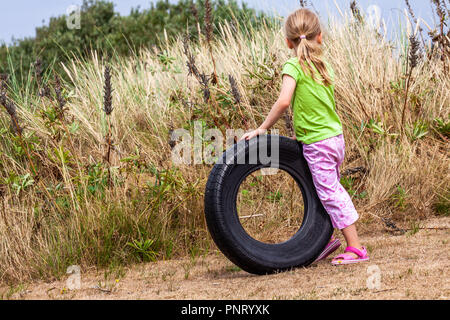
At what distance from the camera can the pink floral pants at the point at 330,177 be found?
3.59m

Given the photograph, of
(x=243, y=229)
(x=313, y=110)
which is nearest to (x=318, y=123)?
(x=313, y=110)

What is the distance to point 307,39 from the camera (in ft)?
12.0

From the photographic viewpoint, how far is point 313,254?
3.61 metres

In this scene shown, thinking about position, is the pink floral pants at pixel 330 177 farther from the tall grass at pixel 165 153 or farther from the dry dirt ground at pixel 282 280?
the tall grass at pixel 165 153

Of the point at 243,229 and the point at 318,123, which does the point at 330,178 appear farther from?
the point at 243,229

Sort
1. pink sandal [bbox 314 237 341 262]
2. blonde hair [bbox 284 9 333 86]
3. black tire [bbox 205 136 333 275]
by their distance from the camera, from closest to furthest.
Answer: black tire [bbox 205 136 333 275]
blonde hair [bbox 284 9 333 86]
pink sandal [bbox 314 237 341 262]

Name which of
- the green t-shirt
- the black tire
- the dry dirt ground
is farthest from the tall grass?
the green t-shirt

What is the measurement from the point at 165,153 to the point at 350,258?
2592 millimetres

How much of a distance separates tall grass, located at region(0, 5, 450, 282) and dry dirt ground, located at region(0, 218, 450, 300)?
30 centimetres

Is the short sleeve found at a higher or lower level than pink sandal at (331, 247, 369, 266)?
higher

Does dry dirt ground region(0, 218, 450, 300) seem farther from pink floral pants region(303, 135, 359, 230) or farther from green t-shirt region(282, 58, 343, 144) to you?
green t-shirt region(282, 58, 343, 144)

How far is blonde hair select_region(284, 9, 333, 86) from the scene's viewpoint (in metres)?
3.55

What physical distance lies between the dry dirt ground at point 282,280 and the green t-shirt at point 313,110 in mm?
880

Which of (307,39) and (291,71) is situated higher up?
(307,39)
